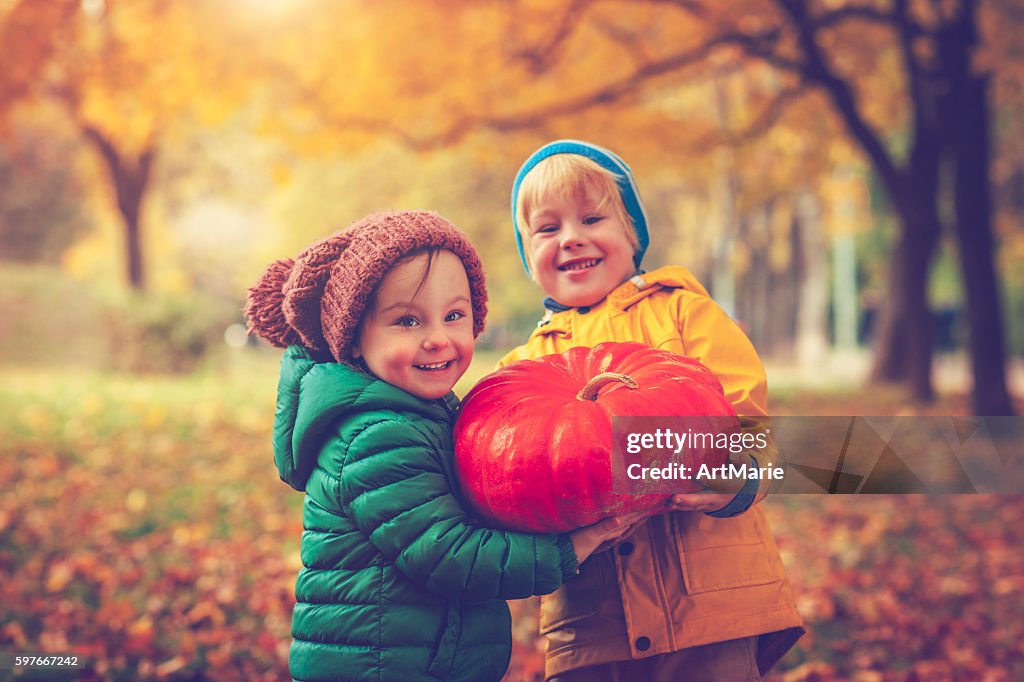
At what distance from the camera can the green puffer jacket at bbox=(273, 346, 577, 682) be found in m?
2.02

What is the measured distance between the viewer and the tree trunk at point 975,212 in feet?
30.9

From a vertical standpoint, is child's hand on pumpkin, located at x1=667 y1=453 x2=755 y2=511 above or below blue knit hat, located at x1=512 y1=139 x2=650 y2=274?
below

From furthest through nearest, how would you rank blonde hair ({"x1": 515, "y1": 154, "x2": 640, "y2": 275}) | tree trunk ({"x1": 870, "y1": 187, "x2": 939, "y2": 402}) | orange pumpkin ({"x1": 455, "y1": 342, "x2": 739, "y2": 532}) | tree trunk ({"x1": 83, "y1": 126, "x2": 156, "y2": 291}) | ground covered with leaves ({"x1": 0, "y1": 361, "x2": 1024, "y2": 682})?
tree trunk ({"x1": 83, "y1": 126, "x2": 156, "y2": 291}) → tree trunk ({"x1": 870, "y1": 187, "x2": 939, "y2": 402}) → ground covered with leaves ({"x1": 0, "y1": 361, "x2": 1024, "y2": 682}) → blonde hair ({"x1": 515, "y1": 154, "x2": 640, "y2": 275}) → orange pumpkin ({"x1": 455, "y1": 342, "x2": 739, "y2": 532})

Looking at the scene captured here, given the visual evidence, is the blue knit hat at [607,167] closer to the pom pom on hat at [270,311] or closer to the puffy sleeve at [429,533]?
the pom pom on hat at [270,311]

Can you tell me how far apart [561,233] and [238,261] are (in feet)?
130

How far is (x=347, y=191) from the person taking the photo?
27344 millimetres

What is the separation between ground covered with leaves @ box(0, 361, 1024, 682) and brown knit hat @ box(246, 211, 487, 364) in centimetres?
254

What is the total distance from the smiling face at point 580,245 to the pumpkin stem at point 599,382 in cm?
47

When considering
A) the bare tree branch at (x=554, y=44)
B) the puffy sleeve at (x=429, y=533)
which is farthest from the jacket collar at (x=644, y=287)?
the bare tree branch at (x=554, y=44)

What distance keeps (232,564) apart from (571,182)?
4.46 m

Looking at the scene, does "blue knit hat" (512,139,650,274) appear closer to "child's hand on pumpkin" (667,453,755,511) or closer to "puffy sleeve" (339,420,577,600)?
"child's hand on pumpkin" (667,453,755,511)

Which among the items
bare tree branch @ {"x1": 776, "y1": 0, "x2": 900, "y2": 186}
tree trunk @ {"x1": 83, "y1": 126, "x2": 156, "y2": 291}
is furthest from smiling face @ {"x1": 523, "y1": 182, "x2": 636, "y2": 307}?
tree trunk @ {"x1": 83, "y1": 126, "x2": 156, "y2": 291}

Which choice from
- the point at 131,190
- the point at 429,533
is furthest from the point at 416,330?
the point at 131,190

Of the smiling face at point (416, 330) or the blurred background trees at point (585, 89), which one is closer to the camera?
the smiling face at point (416, 330)
